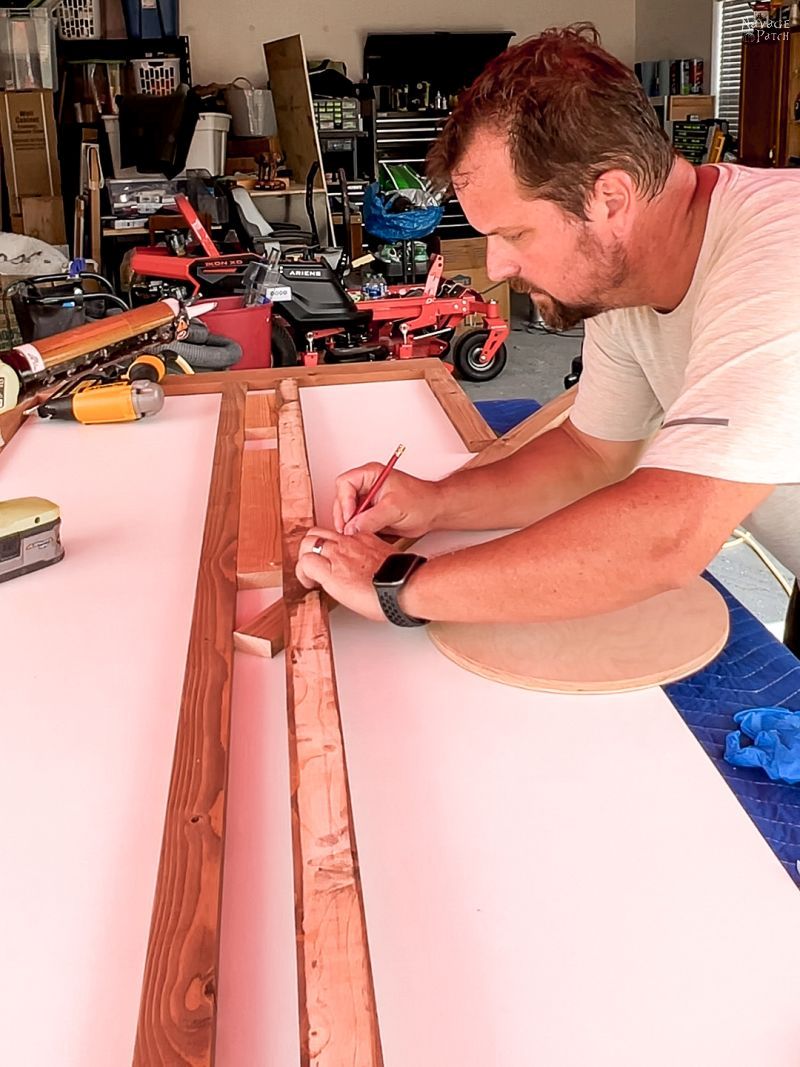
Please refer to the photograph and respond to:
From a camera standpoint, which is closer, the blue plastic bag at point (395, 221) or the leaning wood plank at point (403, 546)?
the leaning wood plank at point (403, 546)

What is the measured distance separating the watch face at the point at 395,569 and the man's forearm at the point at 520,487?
0.94 feet

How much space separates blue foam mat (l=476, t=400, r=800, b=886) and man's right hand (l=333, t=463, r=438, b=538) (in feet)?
1.43

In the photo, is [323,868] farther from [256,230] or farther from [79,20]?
[79,20]

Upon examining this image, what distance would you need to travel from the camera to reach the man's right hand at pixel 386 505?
1490 mm

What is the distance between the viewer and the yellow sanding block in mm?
1434

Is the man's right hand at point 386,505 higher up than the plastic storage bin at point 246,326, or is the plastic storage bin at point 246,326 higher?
the man's right hand at point 386,505

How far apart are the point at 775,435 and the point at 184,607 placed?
775 millimetres

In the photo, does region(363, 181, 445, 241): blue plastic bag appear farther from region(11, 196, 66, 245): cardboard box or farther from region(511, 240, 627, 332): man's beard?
region(511, 240, 627, 332): man's beard

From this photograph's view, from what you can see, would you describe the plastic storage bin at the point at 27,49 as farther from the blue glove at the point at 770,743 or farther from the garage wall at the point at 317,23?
the blue glove at the point at 770,743

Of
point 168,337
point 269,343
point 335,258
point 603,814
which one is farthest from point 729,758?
point 335,258

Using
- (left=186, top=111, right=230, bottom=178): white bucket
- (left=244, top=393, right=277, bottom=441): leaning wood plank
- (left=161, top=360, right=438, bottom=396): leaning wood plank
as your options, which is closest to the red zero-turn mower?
(left=186, top=111, right=230, bottom=178): white bucket

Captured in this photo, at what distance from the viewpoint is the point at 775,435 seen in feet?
3.35

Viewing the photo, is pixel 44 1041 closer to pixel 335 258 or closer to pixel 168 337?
pixel 168 337

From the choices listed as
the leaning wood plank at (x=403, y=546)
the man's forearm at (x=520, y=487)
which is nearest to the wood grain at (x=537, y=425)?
the leaning wood plank at (x=403, y=546)
